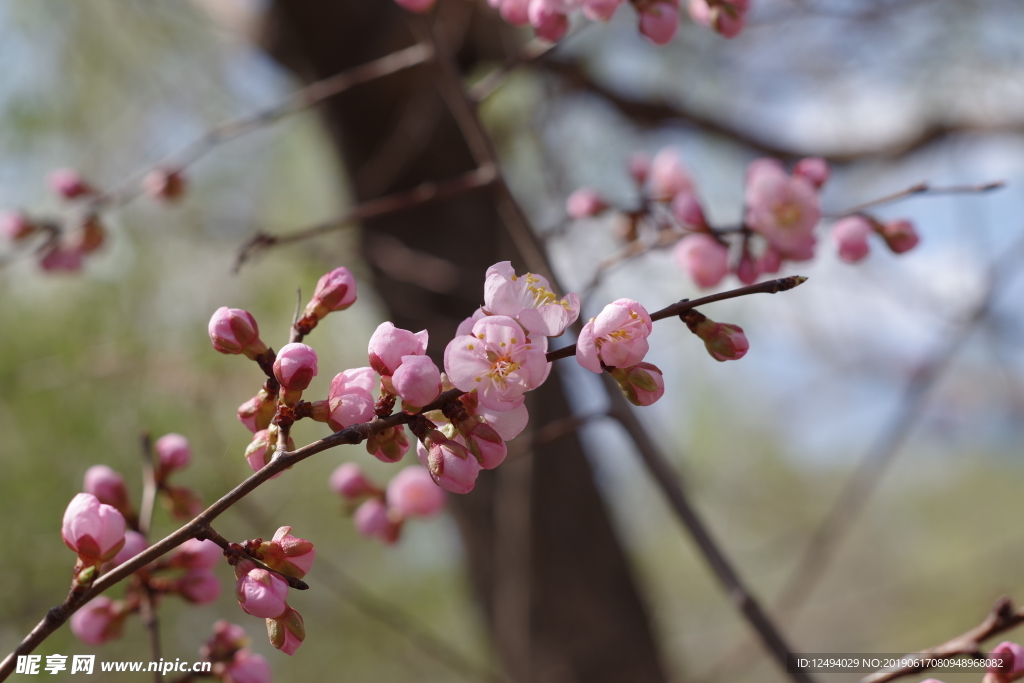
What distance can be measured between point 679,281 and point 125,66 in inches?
70.5

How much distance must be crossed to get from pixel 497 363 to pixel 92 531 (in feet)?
0.93

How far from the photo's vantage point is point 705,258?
0.78 meters

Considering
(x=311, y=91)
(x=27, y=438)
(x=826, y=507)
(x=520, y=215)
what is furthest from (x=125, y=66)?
(x=826, y=507)

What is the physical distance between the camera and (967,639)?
49cm

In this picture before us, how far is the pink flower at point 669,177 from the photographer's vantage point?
993 mm

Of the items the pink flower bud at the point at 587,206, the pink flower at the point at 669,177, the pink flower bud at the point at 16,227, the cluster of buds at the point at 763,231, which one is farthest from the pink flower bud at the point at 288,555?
the pink flower bud at the point at 16,227

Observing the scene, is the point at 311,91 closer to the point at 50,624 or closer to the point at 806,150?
the point at 50,624

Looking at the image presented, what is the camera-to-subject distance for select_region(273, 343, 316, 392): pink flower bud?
446mm

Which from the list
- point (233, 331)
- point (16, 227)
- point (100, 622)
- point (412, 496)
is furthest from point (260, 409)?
point (16, 227)

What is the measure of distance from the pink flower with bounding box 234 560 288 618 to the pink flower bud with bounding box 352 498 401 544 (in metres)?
0.42

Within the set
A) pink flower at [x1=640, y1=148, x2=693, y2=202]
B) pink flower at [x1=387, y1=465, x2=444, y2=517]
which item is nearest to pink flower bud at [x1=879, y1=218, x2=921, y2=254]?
pink flower at [x1=640, y1=148, x2=693, y2=202]

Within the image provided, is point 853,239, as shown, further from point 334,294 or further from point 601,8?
point 334,294

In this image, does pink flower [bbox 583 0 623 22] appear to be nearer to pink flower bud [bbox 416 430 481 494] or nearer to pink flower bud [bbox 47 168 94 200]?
pink flower bud [bbox 416 430 481 494]

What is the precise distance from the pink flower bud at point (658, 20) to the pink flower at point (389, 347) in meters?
0.48
